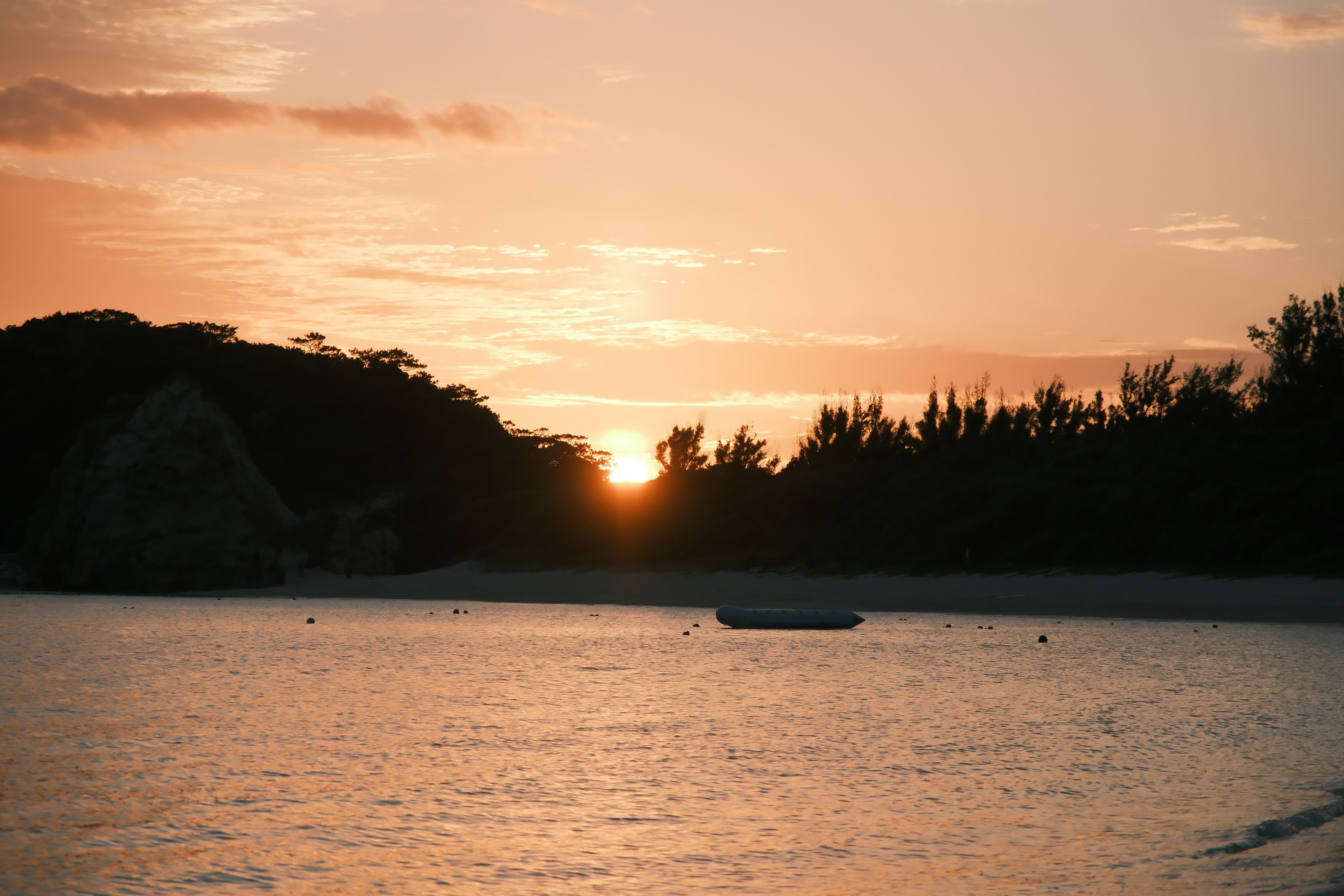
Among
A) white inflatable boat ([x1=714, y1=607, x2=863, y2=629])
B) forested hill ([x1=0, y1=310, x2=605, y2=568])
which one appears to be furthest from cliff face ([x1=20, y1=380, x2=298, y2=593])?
white inflatable boat ([x1=714, y1=607, x2=863, y2=629])

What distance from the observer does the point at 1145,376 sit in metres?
67.0

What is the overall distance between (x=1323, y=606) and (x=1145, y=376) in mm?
34328

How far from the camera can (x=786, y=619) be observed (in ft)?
122

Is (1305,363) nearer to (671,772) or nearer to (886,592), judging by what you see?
(886,592)

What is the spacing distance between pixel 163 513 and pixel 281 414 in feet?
122

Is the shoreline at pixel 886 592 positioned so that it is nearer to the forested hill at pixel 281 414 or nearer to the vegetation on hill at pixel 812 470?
the vegetation on hill at pixel 812 470

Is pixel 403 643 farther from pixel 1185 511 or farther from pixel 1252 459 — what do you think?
pixel 1252 459

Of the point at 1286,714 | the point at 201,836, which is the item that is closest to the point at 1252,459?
the point at 1286,714

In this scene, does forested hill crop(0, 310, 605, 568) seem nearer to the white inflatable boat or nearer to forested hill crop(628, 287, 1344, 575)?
Answer: forested hill crop(628, 287, 1344, 575)

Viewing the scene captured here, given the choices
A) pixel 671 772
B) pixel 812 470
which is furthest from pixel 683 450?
pixel 671 772

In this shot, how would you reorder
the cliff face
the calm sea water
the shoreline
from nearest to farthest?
the calm sea water
the shoreline
the cliff face

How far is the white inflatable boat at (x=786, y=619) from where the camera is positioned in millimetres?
36375

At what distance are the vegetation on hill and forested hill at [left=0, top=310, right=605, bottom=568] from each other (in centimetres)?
21

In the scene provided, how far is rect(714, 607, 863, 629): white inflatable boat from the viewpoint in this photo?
3638 centimetres
